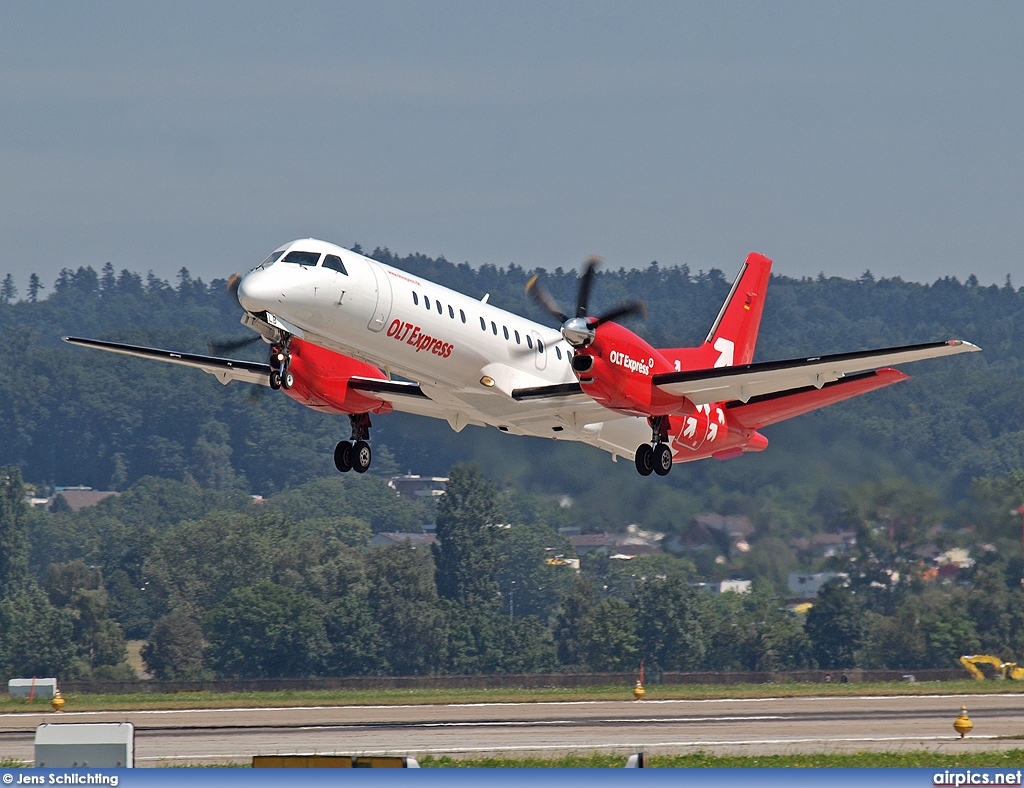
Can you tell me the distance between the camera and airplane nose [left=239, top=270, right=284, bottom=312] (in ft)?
89.6

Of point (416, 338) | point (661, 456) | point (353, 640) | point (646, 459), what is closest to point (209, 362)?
point (416, 338)

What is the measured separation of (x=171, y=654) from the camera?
92750 mm

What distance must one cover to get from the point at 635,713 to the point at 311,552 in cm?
6911

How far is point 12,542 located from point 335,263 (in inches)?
3927

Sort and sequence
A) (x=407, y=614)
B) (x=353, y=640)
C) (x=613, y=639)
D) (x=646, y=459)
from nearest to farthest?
(x=646, y=459)
(x=613, y=639)
(x=353, y=640)
(x=407, y=614)

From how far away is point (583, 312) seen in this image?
3164 centimetres

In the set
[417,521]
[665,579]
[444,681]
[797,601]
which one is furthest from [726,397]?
[417,521]

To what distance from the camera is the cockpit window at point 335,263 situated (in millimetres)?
28375

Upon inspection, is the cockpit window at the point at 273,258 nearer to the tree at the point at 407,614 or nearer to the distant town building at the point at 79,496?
the tree at the point at 407,614

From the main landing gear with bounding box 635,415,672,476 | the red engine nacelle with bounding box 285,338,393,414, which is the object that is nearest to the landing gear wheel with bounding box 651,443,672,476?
the main landing gear with bounding box 635,415,672,476

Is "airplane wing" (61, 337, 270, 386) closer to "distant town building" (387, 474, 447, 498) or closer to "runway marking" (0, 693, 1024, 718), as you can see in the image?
"runway marking" (0, 693, 1024, 718)

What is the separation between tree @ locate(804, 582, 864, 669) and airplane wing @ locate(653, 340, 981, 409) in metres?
46.7

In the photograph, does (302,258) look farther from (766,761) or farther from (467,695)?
(467,695)

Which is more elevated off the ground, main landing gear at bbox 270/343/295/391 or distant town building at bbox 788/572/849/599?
main landing gear at bbox 270/343/295/391
